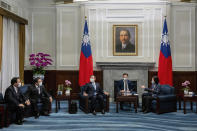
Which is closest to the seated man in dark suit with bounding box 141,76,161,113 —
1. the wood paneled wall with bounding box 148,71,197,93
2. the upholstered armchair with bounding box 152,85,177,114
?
the upholstered armchair with bounding box 152,85,177,114

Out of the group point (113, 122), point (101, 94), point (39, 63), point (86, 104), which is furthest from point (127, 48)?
point (113, 122)

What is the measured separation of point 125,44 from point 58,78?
9.94 feet

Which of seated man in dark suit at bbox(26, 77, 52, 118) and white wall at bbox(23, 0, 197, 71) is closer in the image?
seated man in dark suit at bbox(26, 77, 52, 118)

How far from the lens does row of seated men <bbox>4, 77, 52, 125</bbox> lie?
6.66 m

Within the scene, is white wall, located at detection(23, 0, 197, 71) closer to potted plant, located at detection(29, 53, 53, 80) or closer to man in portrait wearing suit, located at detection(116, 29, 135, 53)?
man in portrait wearing suit, located at detection(116, 29, 135, 53)

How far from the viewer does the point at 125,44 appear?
37.1ft

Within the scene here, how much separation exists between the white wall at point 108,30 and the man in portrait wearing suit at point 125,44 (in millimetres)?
279

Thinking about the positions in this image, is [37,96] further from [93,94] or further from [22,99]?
[93,94]

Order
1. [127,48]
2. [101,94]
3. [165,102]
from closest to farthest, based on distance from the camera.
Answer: [165,102] → [101,94] → [127,48]

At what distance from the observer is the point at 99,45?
37.0 ft

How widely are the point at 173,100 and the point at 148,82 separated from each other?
2.67 meters

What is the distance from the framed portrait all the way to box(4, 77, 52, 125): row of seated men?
3.91 metres

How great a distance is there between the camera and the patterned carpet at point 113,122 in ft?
20.4

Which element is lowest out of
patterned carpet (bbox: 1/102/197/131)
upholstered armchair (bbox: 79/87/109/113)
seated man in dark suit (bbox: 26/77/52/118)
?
patterned carpet (bbox: 1/102/197/131)
